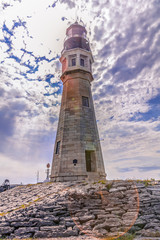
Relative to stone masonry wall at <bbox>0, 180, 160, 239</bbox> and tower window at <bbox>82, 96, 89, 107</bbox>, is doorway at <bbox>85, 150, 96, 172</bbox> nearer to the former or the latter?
stone masonry wall at <bbox>0, 180, 160, 239</bbox>

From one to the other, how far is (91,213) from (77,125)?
Result: 9124 millimetres

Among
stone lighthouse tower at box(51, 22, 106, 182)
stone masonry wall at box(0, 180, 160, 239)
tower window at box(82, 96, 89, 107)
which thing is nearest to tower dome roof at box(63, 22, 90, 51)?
stone lighthouse tower at box(51, 22, 106, 182)

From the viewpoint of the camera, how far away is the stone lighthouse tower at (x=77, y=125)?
15203mm

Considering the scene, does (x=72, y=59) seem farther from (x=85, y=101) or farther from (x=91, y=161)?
(x=91, y=161)

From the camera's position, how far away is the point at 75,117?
17375 millimetres

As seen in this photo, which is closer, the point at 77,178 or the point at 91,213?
the point at 91,213

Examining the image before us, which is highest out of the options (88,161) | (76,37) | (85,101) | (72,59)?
(76,37)

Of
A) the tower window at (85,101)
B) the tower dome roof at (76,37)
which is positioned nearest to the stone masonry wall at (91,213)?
the tower window at (85,101)

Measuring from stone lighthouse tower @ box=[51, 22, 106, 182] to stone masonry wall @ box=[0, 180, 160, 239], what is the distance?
4.11 m

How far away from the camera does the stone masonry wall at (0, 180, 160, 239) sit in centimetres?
783

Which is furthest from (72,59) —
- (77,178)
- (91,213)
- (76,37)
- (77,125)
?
(91,213)

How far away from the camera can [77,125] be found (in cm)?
1683

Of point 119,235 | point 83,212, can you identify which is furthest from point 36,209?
point 119,235

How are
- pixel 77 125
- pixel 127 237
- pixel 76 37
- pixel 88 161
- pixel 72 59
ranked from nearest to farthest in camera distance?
pixel 127 237 → pixel 77 125 → pixel 88 161 → pixel 72 59 → pixel 76 37
